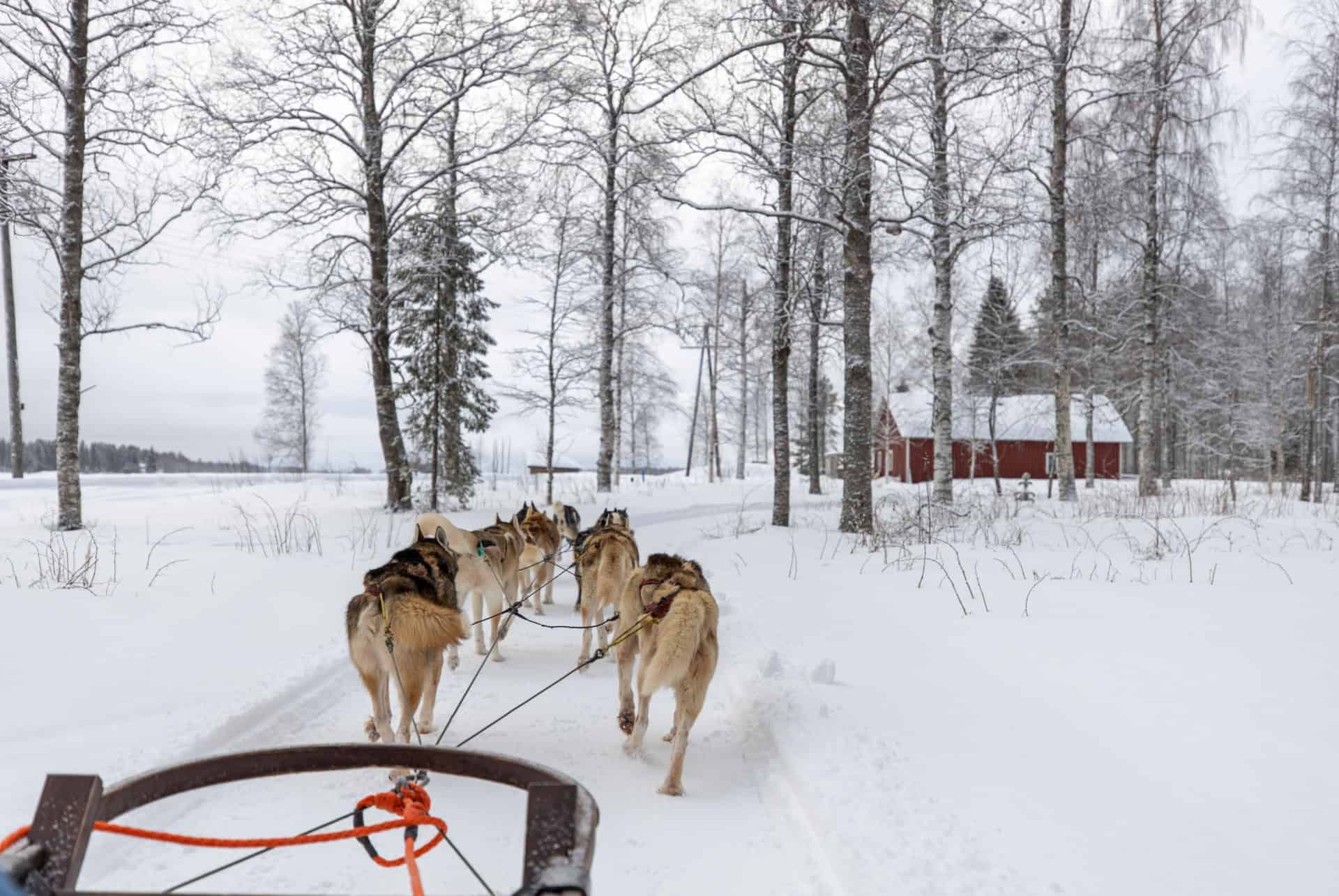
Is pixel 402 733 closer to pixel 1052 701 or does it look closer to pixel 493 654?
pixel 493 654

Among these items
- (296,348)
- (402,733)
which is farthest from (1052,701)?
(296,348)

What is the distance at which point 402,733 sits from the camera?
3750 mm

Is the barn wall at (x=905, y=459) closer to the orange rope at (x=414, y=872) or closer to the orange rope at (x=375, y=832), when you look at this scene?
the orange rope at (x=375, y=832)

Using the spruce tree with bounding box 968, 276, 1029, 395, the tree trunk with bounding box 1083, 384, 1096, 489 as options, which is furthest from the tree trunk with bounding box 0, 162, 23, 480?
the tree trunk with bounding box 1083, 384, 1096, 489

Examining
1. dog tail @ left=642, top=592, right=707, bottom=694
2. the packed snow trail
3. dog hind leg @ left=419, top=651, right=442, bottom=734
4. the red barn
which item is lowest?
the packed snow trail

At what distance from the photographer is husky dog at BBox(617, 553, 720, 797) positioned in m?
3.65

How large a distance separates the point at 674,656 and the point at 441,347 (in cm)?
1758

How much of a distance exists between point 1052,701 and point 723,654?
2.71m

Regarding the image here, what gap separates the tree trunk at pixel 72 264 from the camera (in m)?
11.3

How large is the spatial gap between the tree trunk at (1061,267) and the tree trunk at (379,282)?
555 inches

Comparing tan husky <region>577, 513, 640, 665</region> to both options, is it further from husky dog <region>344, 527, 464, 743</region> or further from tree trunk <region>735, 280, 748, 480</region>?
tree trunk <region>735, 280, 748, 480</region>

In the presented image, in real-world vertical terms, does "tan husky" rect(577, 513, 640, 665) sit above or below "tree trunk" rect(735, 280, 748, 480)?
below

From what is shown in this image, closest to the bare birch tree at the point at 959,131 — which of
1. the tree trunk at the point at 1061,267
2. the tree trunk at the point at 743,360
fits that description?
the tree trunk at the point at 1061,267

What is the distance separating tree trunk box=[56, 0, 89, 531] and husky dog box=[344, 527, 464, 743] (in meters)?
10.6
